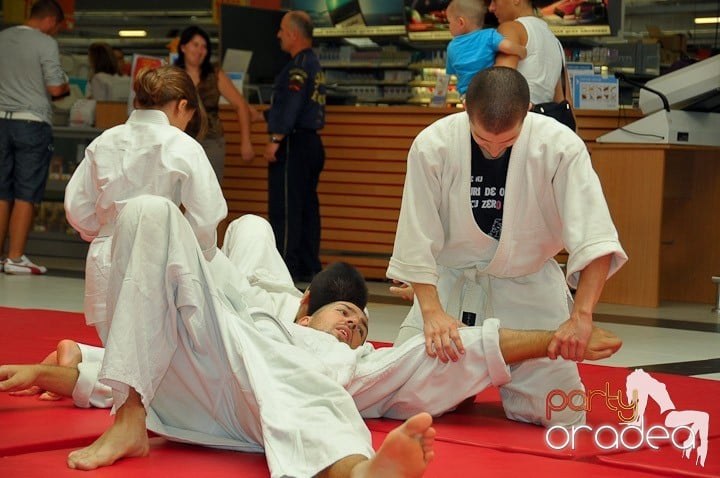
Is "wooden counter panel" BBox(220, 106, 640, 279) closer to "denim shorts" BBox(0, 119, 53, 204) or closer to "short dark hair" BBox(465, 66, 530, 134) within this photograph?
"denim shorts" BBox(0, 119, 53, 204)

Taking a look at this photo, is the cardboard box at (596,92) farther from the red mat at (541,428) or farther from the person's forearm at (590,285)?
the person's forearm at (590,285)

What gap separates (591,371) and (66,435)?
2060mm

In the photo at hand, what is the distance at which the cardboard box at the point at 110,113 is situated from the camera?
28.8 feet

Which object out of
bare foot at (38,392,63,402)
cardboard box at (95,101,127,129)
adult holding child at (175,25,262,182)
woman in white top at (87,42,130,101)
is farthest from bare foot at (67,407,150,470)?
woman in white top at (87,42,130,101)

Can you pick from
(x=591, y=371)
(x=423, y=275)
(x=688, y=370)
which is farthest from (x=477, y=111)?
(x=688, y=370)

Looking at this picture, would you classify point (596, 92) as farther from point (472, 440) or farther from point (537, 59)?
point (472, 440)

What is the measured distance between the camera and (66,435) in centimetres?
268

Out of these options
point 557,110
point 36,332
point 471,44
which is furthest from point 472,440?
point 471,44

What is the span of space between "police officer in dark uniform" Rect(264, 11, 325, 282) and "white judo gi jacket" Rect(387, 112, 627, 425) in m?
4.13

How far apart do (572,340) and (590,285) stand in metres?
0.18

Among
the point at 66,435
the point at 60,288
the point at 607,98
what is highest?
the point at 607,98

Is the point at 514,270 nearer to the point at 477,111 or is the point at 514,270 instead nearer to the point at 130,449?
the point at 477,111

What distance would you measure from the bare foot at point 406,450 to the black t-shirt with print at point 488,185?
112 centimetres

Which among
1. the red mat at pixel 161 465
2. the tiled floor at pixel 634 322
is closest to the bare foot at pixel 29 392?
the red mat at pixel 161 465
